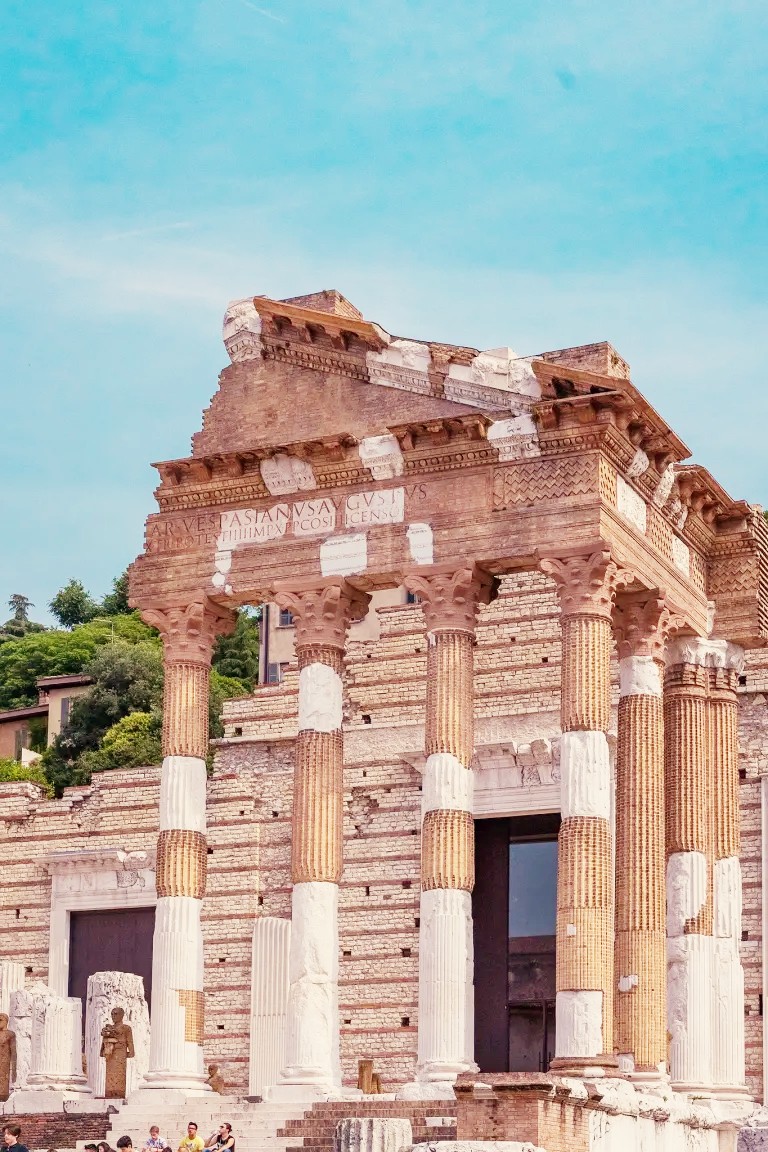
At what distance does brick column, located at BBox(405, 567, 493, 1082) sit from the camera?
25.4 m

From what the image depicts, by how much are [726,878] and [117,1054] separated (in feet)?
27.7

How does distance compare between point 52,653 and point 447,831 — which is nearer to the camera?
point 447,831

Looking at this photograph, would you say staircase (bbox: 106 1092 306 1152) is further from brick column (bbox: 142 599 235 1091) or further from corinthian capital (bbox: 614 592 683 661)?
corinthian capital (bbox: 614 592 683 661)

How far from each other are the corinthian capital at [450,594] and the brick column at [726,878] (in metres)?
4.13

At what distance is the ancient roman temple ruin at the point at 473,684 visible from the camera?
2550 cm

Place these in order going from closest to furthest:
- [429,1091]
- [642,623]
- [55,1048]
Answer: [429,1091] < [642,623] < [55,1048]

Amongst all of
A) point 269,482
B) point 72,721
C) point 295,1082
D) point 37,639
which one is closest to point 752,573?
point 269,482

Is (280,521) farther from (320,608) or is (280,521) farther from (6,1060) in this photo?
(6,1060)

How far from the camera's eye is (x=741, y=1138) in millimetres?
15445

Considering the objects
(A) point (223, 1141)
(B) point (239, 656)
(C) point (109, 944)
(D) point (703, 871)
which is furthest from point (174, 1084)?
(B) point (239, 656)

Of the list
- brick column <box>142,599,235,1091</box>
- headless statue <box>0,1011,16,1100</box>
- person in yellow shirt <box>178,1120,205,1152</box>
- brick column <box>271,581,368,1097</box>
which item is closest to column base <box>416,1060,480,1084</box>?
brick column <box>271,581,368,1097</box>

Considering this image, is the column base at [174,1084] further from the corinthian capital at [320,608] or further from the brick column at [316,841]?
the corinthian capital at [320,608]

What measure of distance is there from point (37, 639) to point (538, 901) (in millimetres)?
41211

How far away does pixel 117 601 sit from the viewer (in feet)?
248
